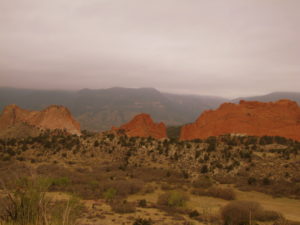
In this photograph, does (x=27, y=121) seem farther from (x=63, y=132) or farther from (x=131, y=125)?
(x=131, y=125)

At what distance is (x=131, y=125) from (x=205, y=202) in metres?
35.5

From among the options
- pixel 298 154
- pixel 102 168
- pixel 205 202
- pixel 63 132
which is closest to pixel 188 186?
pixel 205 202

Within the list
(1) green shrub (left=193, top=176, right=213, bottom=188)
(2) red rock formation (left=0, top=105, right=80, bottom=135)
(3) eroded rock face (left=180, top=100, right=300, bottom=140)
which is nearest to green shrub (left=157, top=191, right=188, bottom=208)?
(1) green shrub (left=193, top=176, right=213, bottom=188)

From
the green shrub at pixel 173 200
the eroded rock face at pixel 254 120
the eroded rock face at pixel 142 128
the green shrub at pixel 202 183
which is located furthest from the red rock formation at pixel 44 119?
the green shrub at pixel 173 200

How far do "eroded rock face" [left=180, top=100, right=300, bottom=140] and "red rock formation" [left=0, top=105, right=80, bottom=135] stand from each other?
2564 cm

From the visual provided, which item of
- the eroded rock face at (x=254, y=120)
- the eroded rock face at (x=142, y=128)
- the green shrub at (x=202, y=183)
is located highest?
the eroded rock face at (x=254, y=120)

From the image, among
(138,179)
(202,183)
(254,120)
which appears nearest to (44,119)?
(138,179)

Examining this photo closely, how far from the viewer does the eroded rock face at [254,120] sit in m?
40.9

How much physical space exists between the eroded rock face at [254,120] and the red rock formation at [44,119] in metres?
25.6

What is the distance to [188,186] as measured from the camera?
17484 mm

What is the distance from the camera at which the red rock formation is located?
43875 mm

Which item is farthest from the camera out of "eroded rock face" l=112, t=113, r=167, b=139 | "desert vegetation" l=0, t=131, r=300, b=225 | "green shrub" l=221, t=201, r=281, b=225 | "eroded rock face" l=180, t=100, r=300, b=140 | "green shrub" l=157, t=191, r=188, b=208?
"eroded rock face" l=112, t=113, r=167, b=139

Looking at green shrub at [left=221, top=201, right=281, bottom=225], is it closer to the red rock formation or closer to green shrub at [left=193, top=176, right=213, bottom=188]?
green shrub at [left=193, top=176, right=213, bottom=188]

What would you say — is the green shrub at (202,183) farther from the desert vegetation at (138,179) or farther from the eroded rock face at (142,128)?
the eroded rock face at (142,128)
